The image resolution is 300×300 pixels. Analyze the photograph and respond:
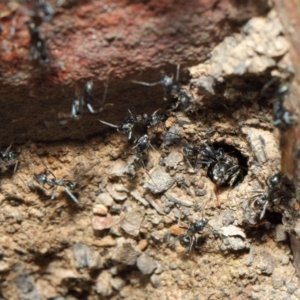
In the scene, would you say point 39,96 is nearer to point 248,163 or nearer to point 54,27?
point 54,27

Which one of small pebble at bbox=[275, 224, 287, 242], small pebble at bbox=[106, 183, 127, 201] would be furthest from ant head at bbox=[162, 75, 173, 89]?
small pebble at bbox=[275, 224, 287, 242]

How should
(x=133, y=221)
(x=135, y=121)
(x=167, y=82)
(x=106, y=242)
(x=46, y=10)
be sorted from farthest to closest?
(x=106, y=242) → (x=133, y=221) → (x=135, y=121) → (x=167, y=82) → (x=46, y=10)

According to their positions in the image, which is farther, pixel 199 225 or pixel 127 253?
pixel 127 253

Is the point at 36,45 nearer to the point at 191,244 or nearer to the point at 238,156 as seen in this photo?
the point at 238,156

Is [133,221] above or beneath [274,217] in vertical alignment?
beneath

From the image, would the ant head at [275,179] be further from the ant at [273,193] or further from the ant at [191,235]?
the ant at [191,235]

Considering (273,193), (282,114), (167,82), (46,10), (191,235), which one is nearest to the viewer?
(46,10)

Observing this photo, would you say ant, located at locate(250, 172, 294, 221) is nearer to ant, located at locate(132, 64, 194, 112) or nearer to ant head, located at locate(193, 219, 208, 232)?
ant head, located at locate(193, 219, 208, 232)

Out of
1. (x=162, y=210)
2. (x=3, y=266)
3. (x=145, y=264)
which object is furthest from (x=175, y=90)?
(x=3, y=266)

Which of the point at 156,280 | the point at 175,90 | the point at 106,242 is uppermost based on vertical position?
the point at 175,90
